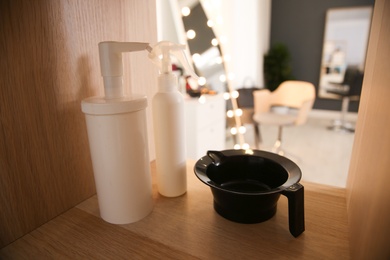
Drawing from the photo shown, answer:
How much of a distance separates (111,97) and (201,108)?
1.49m

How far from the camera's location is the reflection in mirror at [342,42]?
341cm

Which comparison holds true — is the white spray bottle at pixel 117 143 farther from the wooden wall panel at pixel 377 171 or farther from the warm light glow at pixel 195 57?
the warm light glow at pixel 195 57

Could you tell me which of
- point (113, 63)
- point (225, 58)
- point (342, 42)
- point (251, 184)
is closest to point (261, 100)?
point (225, 58)

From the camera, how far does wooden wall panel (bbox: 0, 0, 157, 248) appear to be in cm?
34

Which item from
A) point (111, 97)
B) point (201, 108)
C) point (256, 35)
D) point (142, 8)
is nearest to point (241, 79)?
point (256, 35)

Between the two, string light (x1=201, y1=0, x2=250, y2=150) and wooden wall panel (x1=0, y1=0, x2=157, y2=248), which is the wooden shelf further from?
string light (x1=201, y1=0, x2=250, y2=150)

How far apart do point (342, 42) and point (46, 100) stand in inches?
163

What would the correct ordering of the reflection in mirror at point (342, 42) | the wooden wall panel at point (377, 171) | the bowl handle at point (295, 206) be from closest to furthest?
1. the wooden wall panel at point (377, 171)
2. the bowl handle at point (295, 206)
3. the reflection in mirror at point (342, 42)

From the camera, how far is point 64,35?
0.39 meters

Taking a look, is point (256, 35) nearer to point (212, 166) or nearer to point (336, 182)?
point (336, 182)

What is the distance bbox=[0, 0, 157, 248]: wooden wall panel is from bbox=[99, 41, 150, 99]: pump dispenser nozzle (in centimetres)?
8

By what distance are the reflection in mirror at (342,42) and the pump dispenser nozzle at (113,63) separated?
3.92 metres

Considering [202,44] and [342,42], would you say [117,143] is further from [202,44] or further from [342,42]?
[342,42]

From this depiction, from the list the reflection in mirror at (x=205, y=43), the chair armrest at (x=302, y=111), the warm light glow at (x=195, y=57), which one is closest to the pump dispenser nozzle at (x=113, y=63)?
the reflection in mirror at (x=205, y=43)
